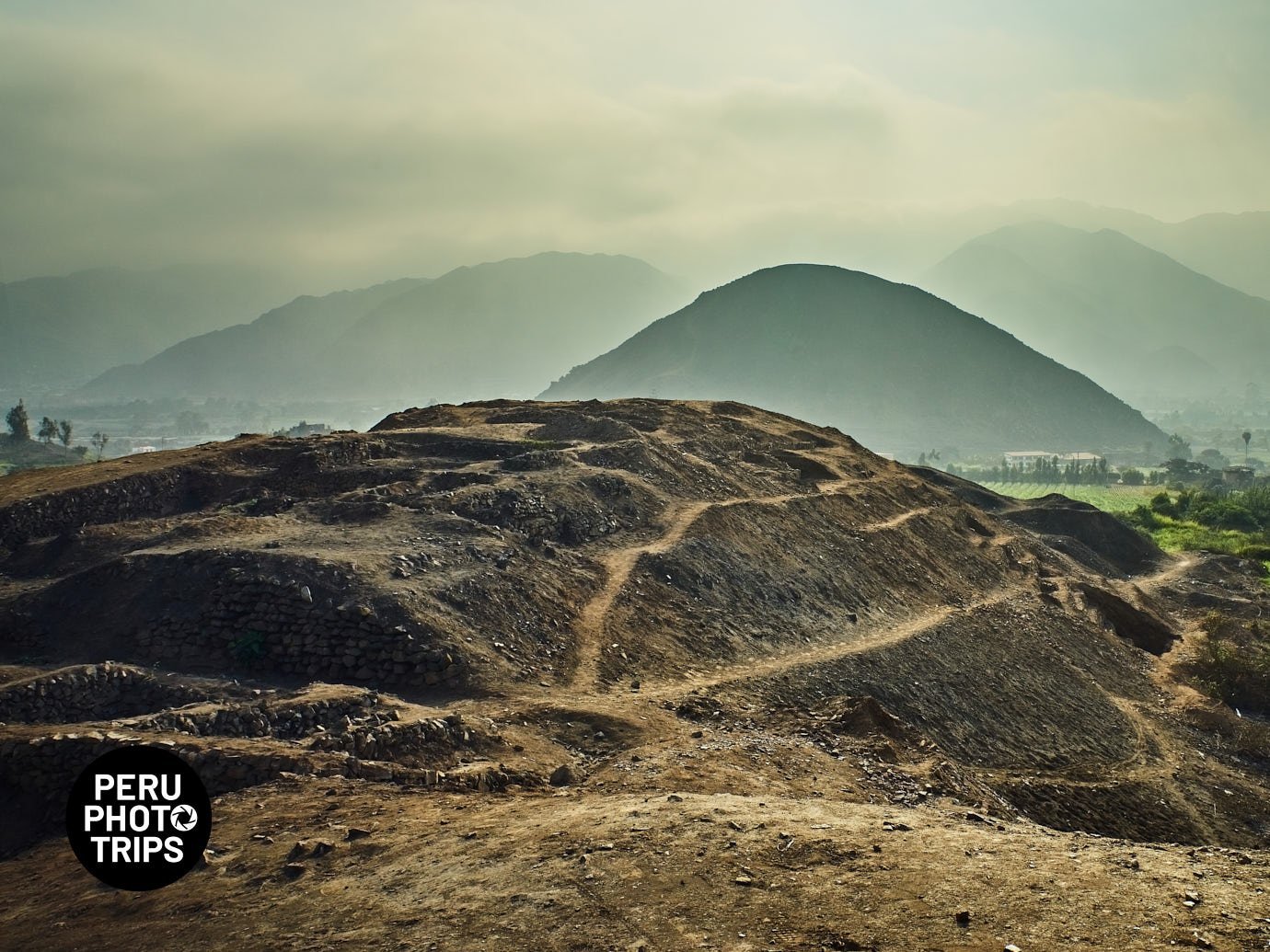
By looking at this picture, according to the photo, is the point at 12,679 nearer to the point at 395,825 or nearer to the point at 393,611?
the point at 393,611

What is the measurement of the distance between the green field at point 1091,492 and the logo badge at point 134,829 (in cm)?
9598

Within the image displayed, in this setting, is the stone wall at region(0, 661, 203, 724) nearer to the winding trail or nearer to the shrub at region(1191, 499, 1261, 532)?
the winding trail

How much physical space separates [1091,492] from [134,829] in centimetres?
12508

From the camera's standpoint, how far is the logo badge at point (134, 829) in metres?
10.8

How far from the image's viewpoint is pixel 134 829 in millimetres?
10805

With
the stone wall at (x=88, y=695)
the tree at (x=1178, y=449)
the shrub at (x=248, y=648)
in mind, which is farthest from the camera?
the tree at (x=1178, y=449)

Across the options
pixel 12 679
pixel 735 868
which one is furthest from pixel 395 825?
pixel 12 679

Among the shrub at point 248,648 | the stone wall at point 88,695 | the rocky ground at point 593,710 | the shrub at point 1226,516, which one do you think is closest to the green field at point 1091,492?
the shrub at point 1226,516

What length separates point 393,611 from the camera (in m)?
17.7

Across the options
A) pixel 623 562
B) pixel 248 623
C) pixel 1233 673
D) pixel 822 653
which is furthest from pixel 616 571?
pixel 1233 673

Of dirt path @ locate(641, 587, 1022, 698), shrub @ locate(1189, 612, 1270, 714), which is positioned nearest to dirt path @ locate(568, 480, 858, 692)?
dirt path @ locate(641, 587, 1022, 698)

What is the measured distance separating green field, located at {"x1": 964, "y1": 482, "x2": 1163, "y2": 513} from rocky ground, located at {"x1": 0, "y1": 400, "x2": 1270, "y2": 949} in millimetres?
74279

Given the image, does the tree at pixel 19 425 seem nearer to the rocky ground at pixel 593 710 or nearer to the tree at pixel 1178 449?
the rocky ground at pixel 593 710

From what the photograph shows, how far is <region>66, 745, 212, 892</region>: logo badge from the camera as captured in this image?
1080 centimetres
